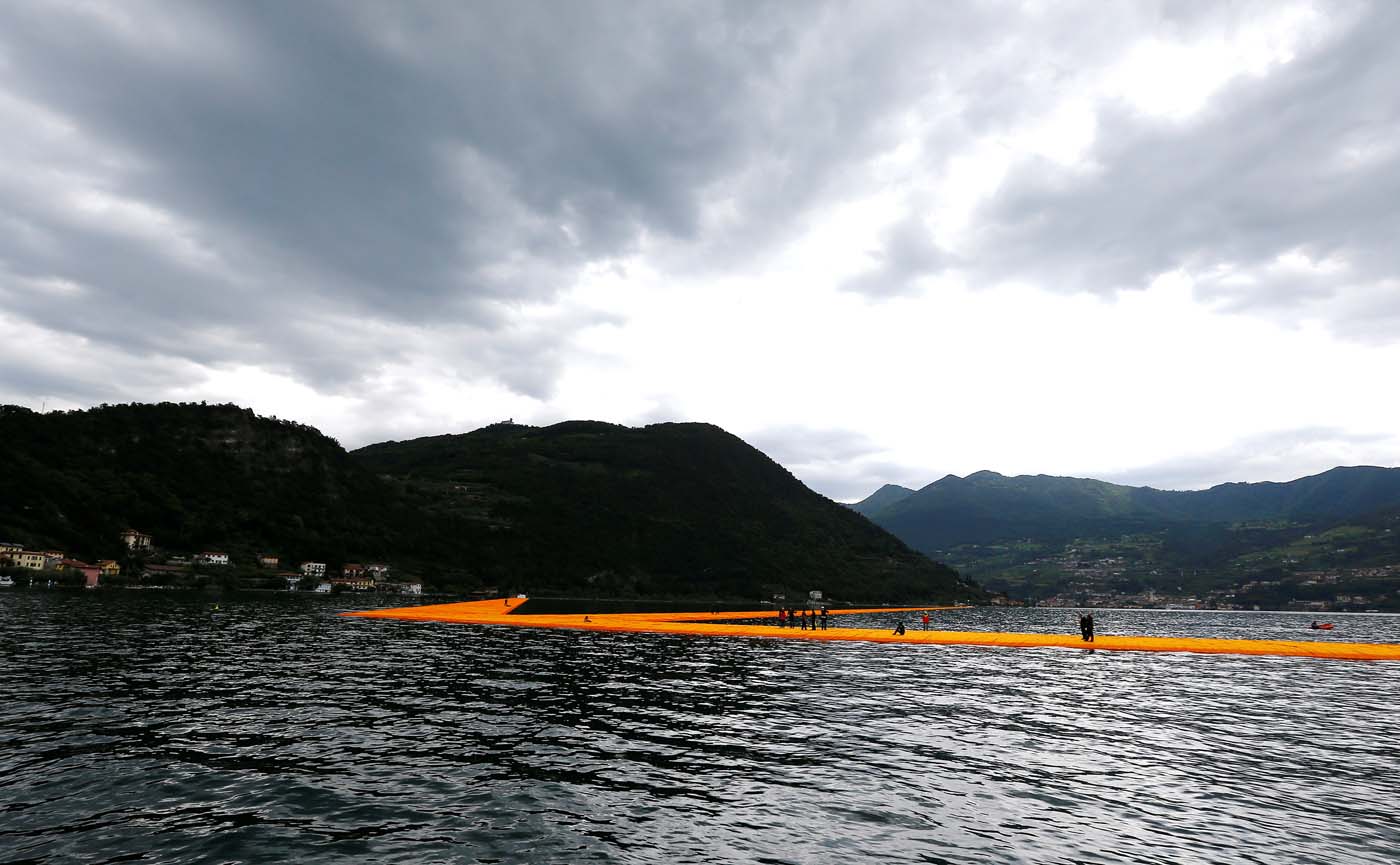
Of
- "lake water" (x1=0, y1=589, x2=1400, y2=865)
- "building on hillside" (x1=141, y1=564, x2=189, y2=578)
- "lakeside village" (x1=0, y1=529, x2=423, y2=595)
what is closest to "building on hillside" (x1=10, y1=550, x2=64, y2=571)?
"lakeside village" (x1=0, y1=529, x2=423, y2=595)

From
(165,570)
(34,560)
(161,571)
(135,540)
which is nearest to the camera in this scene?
(34,560)

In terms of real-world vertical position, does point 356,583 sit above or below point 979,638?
below

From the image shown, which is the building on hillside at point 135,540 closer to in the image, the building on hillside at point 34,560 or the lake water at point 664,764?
the building on hillside at point 34,560

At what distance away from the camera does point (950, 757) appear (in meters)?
20.8

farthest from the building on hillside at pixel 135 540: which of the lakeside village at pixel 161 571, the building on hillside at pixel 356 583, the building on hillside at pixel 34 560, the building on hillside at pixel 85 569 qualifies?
the building on hillside at pixel 356 583

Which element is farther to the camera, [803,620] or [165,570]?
[165,570]

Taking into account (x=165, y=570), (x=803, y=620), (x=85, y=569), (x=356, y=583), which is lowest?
(x=356, y=583)

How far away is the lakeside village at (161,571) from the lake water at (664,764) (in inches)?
5054

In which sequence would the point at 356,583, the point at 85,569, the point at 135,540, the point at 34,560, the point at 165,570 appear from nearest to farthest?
the point at 85,569 → the point at 34,560 → the point at 165,570 → the point at 135,540 → the point at 356,583

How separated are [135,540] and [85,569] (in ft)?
102

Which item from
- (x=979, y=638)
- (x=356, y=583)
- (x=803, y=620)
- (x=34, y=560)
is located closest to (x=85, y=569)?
(x=34, y=560)

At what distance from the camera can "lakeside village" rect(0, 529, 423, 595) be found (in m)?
136

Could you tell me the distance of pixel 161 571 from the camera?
6029 inches

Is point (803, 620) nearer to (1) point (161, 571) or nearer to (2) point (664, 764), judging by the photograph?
(2) point (664, 764)
